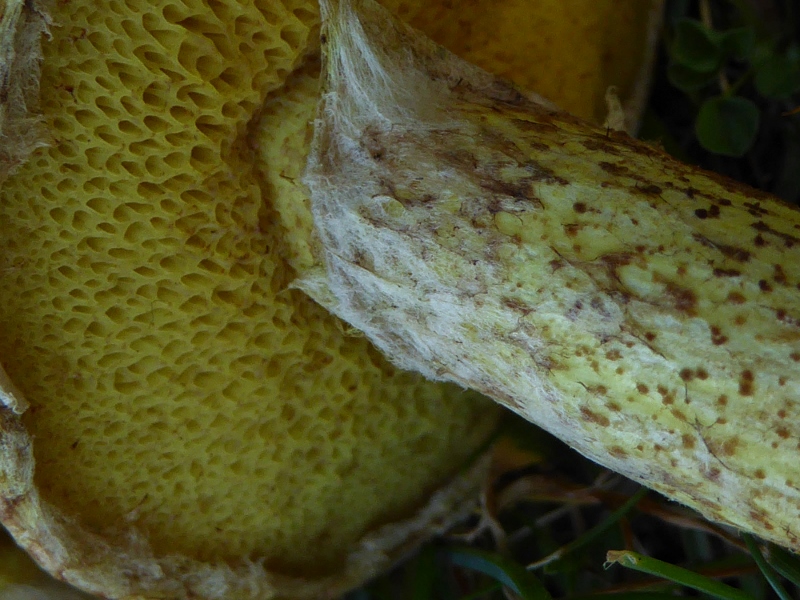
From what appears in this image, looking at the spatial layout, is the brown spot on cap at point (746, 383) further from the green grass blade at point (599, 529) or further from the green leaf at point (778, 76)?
the green leaf at point (778, 76)

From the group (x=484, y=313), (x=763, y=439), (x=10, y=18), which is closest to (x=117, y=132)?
(x=10, y=18)

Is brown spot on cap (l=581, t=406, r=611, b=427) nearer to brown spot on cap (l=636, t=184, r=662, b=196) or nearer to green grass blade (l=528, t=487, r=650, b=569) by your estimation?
brown spot on cap (l=636, t=184, r=662, b=196)

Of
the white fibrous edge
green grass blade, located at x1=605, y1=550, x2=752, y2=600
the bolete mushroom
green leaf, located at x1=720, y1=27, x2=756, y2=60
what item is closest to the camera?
the white fibrous edge

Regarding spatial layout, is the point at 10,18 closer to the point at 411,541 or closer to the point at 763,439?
the point at 763,439

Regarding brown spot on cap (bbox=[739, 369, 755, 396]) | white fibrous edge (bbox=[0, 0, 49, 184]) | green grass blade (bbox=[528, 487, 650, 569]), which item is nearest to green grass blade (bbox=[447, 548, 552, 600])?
green grass blade (bbox=[528, 487, 650, 569])

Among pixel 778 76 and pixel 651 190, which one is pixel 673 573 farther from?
pixel 778 76
